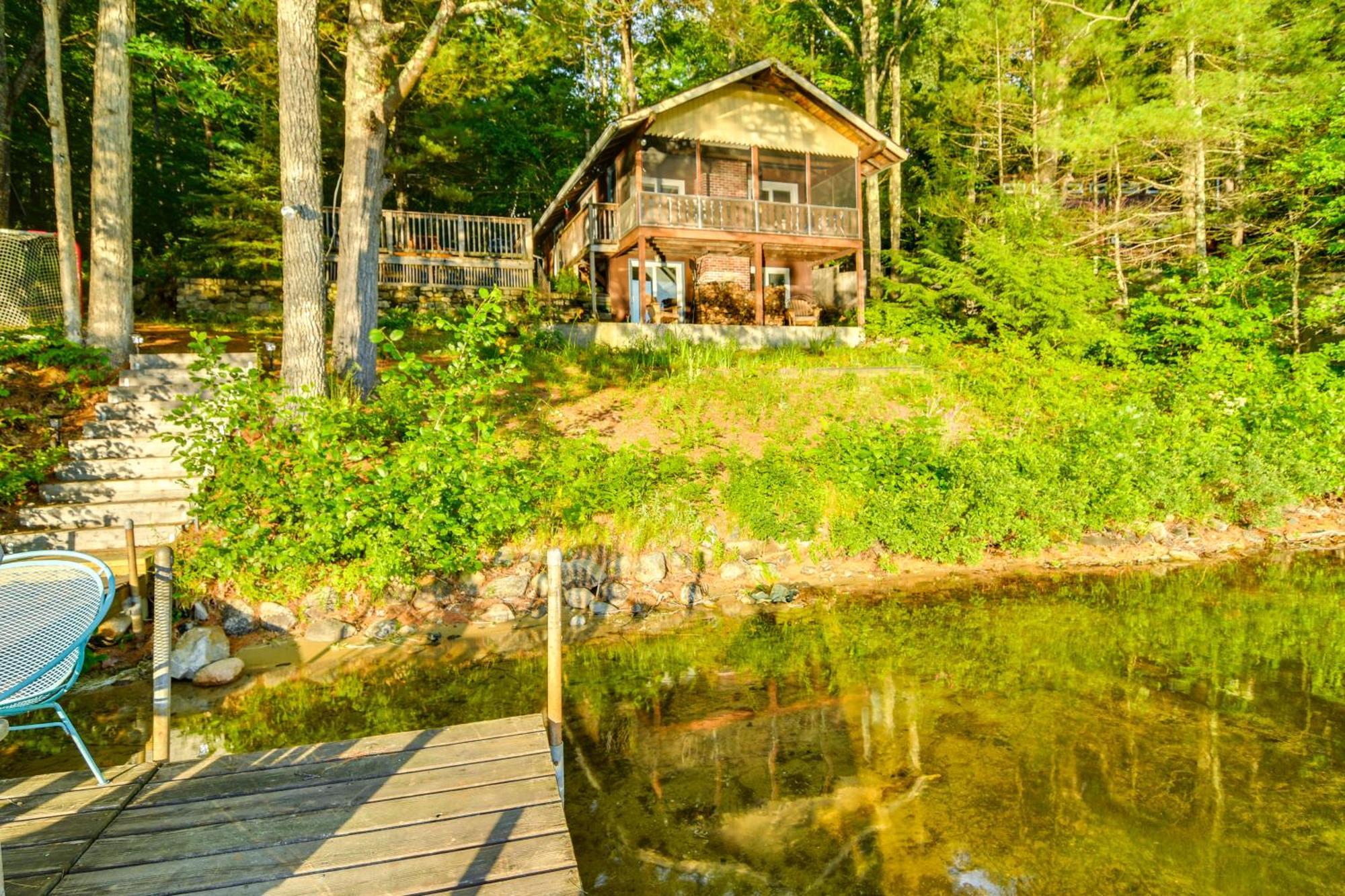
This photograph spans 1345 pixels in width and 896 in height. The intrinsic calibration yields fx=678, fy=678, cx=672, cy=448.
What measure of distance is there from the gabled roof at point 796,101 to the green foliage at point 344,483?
12.4m

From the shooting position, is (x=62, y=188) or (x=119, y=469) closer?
(x=119, y=469)

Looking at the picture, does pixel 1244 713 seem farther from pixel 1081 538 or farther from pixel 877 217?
pixel 877 217

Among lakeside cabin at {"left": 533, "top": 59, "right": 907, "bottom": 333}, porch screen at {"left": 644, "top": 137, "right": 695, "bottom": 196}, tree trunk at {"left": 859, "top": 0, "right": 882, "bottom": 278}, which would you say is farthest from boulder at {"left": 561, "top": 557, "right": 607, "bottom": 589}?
tree trunk at {"left": 859, "top": 0, "right": 882, "bottom": 278}

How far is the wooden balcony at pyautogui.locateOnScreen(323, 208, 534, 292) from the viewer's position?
1950 centimetres

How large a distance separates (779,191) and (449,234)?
34.3 feet

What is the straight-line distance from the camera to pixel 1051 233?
17.3 meters

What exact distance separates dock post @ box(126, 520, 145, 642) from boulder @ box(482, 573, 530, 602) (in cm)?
306

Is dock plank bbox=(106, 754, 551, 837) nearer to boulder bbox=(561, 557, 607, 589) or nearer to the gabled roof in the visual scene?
boulder bbox=(561, 557, 607, 589)

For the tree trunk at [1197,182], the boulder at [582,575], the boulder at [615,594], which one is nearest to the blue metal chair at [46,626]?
the boulder at [582,575]

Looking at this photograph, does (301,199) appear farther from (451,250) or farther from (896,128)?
(896,128)

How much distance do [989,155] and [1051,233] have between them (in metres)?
9.57

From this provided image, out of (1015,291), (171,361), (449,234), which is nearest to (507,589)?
(171,361)

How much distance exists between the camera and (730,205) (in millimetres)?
18172

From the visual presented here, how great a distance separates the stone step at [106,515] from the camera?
276 inches
